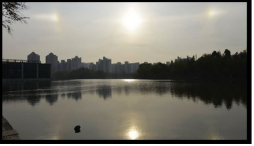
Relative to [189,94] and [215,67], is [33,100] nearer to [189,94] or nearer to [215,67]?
[189,94]

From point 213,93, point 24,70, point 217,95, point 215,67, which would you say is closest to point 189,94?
point 213,93

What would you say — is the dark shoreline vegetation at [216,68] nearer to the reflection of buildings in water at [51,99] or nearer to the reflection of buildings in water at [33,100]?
the reflection of buildings in water at [51,99]

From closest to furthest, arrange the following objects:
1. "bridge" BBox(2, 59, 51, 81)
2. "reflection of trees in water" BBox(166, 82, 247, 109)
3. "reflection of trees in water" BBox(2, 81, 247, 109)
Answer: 1. "reflection of trees in water" BBox(166, 82, 247, 109)
2. "reflection of trees in water" BBox(2, 81, 247, 109)
3. "bridge" BBox(2, 59, 51, 81)

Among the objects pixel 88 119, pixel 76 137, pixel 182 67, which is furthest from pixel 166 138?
pixel 182 67

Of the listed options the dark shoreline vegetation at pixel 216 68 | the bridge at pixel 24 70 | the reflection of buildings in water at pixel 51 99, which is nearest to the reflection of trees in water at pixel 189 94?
the reflection of buildings in water at pixel 51 99

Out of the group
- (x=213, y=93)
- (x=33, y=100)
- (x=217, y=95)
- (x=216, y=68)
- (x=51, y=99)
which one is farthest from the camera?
(x=216, y=68)

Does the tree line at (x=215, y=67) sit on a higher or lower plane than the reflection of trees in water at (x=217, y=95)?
higher

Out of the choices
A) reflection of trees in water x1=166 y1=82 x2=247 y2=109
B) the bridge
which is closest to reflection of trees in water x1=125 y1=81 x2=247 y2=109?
reflection of trees in water x1=166 y1=82 x2=247 y2=109

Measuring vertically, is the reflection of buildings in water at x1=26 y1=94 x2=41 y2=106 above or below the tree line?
below

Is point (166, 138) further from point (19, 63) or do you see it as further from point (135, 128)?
point (19, 63)

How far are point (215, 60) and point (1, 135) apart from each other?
90808 mm

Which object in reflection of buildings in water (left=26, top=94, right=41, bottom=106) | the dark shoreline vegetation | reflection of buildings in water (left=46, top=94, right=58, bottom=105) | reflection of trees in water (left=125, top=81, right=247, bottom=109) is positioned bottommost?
reflection of buildings in water (left=46, top=94, right=58, bottom=105)

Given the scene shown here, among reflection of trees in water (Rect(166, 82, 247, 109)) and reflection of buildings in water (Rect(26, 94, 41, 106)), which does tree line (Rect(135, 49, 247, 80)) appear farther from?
reflection of buildings in water (Rect(26, 94, 41, 106))

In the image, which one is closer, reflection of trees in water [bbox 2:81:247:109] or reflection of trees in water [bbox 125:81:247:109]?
reflection of trees in water [bbox 125:81:247:109]
